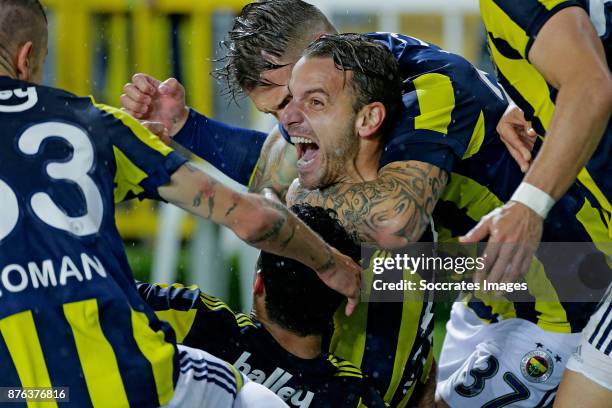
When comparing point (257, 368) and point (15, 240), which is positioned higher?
point (15, 240)

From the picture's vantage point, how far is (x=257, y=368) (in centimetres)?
329

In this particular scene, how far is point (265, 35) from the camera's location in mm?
4430

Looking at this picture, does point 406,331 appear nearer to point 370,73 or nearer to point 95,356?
point 370,73

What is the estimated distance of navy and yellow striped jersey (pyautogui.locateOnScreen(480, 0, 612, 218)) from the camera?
10.3 ft

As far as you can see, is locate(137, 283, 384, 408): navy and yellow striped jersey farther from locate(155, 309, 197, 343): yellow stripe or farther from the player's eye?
the player's eye

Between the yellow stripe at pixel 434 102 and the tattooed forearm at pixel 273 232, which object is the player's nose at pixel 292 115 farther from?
the tattooed forearm at pixel 273 232

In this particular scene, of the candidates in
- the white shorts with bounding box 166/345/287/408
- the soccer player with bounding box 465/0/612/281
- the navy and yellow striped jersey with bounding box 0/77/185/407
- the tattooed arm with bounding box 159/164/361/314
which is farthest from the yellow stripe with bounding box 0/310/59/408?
the soccer player with bounding box 465/0/612/281

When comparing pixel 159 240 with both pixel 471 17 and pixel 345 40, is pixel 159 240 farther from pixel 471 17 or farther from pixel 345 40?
pixel 345 40

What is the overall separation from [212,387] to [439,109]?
4.47ft

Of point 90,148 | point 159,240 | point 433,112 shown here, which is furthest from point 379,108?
point 159,240

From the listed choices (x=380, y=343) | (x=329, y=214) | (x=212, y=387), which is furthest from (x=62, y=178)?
(x=380, y=343)

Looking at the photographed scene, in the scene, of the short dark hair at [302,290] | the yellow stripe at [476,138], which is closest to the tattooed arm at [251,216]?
the short dark hair at [302,290]

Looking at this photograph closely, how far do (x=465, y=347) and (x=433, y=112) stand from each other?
4.14 ft

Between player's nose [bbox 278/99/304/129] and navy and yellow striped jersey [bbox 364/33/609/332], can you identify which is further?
player's nose [bbox 278/99/304/129]
